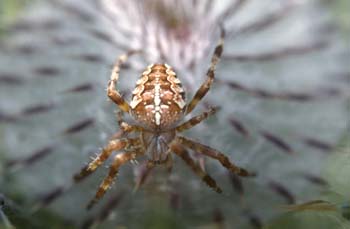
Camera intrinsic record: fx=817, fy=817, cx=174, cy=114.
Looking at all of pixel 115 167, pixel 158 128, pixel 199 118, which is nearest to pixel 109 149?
pixel 115 167

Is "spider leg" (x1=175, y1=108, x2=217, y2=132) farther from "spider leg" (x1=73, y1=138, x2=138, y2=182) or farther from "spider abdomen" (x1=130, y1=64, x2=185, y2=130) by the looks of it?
"spider leg" (x1=73, y1=138, x2=138, y2=182)

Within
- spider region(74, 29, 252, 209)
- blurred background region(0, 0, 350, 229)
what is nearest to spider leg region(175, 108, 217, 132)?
spider region(74, 29, 252, 209)

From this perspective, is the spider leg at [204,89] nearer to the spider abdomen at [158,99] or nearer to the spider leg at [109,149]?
the spider abdomen at [158,99]

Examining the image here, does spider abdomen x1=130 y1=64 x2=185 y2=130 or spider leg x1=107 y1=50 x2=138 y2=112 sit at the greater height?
spider leg x1=107 y1=50 x2=138 y2=112

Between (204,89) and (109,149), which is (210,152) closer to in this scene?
(204,89)

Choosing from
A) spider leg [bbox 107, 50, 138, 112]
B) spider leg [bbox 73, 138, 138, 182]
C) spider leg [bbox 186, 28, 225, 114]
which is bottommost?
spider leg [bbox 73, 138, 138, 182]

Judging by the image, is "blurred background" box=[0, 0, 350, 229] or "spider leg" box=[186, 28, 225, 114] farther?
"blurred background" box=[0, 0, 350, 229]

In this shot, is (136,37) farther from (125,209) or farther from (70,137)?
(125,209)

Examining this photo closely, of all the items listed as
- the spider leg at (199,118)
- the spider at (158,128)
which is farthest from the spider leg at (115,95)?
the spider leg at (199,118)
